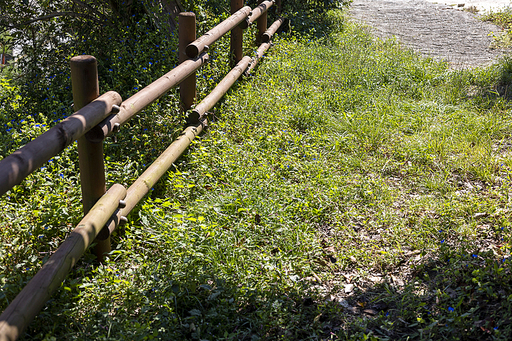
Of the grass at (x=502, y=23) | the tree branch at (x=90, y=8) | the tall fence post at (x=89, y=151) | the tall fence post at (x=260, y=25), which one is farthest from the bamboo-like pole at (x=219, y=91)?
the grass at (x=502, y=23)

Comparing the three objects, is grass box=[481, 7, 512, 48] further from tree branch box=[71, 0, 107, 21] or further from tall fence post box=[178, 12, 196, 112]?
tree branch box=[71, 0, 107, 21]

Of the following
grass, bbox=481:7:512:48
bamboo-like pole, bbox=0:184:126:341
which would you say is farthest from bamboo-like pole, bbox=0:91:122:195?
grass, bbox=481:7:512:48

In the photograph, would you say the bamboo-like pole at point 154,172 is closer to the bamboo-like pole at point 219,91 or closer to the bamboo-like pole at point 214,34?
the bamboo-like pole at point 219,91

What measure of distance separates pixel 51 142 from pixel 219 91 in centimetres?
334

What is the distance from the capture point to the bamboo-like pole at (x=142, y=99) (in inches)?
116

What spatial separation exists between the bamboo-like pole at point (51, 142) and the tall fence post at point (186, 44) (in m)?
1.89

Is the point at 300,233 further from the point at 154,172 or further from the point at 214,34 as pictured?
the point at 214,34

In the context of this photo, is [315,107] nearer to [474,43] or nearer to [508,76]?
[508,76]

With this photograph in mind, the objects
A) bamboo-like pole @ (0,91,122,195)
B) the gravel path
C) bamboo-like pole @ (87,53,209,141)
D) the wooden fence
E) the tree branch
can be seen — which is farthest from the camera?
the gravel path

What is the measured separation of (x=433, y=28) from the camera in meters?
11.3

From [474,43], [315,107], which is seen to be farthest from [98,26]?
[474,43]

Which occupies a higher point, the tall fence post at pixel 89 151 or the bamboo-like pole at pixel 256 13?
the bamboo-like pole at pixel 256 13

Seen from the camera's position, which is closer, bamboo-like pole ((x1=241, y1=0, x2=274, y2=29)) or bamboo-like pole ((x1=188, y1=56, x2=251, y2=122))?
bamboo-like pole ((x1=188, y1=56, x2=251, y2=122))

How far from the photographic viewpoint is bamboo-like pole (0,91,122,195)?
83.6 inches
